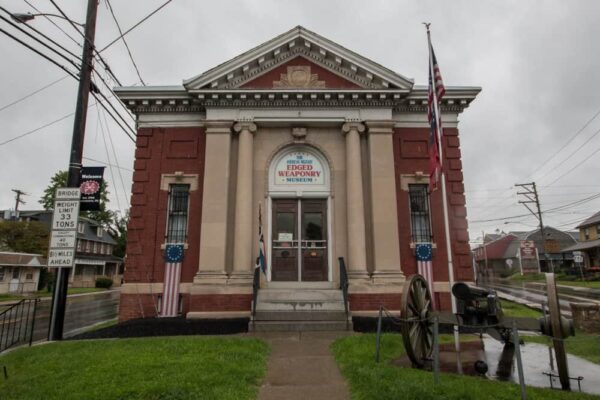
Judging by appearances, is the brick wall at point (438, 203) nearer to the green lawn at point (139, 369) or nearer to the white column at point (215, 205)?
the white column at point (215, 205)

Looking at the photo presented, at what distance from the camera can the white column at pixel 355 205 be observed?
42.3 feet

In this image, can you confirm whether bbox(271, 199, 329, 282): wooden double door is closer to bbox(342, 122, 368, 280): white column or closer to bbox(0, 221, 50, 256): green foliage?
bbox(342, 122, 368, 280): white column

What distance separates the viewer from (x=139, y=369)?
20.9 feet

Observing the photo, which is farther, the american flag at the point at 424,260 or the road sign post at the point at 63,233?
the american flag at the point at 424,260

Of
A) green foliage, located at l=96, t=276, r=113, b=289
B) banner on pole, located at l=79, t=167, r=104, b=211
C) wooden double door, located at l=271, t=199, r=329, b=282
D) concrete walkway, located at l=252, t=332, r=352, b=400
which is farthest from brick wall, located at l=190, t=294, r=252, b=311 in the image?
green foliage, located at l=96, t=276, r=113, b=289

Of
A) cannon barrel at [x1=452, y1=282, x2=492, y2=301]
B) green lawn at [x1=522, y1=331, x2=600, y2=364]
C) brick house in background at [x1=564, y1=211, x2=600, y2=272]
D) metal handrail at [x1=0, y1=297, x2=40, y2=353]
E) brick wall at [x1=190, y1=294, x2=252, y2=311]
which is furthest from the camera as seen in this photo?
brick house in background at [x1=564, y1=211, x2=600, y2=272]

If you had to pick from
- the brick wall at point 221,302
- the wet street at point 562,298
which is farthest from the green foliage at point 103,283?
the wet street at point 562,298

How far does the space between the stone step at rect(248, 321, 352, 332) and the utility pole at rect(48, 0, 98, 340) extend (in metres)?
5.01

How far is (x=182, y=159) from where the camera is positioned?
1462 cm

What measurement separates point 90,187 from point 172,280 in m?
4.42

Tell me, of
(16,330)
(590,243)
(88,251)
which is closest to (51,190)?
(88,251)

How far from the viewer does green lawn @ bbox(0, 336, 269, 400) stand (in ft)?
17.6

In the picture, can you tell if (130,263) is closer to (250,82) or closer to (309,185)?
(309,185)

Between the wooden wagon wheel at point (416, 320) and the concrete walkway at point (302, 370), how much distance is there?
128 centimetres
